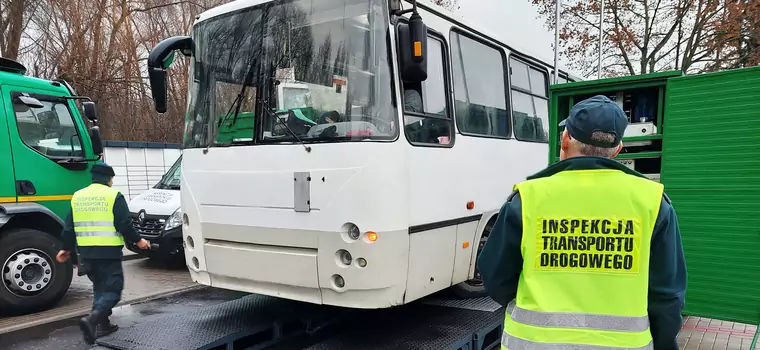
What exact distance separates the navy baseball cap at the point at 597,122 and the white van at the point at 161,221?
21.8 feet

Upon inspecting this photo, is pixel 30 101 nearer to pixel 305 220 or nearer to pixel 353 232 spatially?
pixel 305 220

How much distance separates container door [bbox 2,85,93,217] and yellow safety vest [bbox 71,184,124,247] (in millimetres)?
1357

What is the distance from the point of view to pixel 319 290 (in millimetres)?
3816

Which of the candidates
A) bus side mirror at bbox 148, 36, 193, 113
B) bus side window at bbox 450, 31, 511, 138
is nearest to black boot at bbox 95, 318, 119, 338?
bus side mirror at bbox 148, 36, 193, 113

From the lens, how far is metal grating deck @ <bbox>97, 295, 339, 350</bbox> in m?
3.88

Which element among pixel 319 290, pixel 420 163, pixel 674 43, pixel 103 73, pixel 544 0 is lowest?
pixel 319 290

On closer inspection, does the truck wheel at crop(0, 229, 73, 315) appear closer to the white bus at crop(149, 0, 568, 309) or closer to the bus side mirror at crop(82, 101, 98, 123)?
the bus side mirror at crop(82, 101, 98, 123)

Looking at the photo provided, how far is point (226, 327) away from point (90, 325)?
1373mm

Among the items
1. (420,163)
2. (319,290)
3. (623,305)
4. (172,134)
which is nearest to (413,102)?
(420,163)

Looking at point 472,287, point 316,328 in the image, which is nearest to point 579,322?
point 316,328

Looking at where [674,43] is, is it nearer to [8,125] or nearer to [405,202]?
[405,202]

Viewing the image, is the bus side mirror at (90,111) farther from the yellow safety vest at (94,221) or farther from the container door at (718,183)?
the container door at (718,183)

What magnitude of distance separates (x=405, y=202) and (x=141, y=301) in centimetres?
429

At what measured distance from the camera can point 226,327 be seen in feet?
14.0
